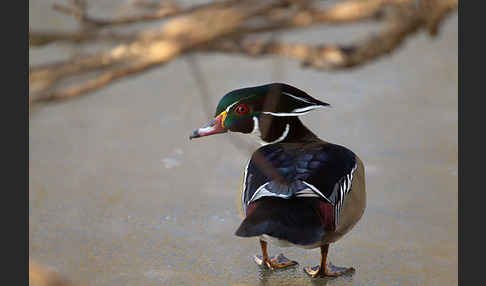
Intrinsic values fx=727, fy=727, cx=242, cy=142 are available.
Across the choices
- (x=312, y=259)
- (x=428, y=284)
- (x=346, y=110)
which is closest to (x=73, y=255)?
(x=312, y=259)

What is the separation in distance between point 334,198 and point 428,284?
52cm

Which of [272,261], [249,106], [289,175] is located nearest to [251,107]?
[249,106]

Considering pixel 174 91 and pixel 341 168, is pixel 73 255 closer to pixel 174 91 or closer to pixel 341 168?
pixel 341 168

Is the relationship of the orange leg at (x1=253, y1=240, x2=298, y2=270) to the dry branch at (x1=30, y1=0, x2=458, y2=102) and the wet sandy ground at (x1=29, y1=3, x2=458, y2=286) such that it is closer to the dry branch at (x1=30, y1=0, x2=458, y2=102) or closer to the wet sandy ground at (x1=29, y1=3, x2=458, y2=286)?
the wet sandy ground at (x1=29, y1=3, x2=458, y2=286)

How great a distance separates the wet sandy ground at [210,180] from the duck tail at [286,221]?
31 centimetres

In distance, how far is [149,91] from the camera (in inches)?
184

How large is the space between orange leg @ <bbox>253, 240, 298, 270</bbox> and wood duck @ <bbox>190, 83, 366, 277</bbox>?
0.22m

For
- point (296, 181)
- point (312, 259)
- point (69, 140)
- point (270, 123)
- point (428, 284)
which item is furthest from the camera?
point (69, 140)

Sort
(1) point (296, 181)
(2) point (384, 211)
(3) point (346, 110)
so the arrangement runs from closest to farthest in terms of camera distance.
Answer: (1) point (296, 181) → (2) point (384, 211) → (3) point (346, 110)

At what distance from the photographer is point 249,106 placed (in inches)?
79.1

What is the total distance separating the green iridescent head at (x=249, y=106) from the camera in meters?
1.99

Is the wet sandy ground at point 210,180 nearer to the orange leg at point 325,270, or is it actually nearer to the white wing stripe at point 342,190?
the orange leg at point 325,270

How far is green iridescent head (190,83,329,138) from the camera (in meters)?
1.99

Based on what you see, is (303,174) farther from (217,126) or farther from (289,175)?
(217,126)
